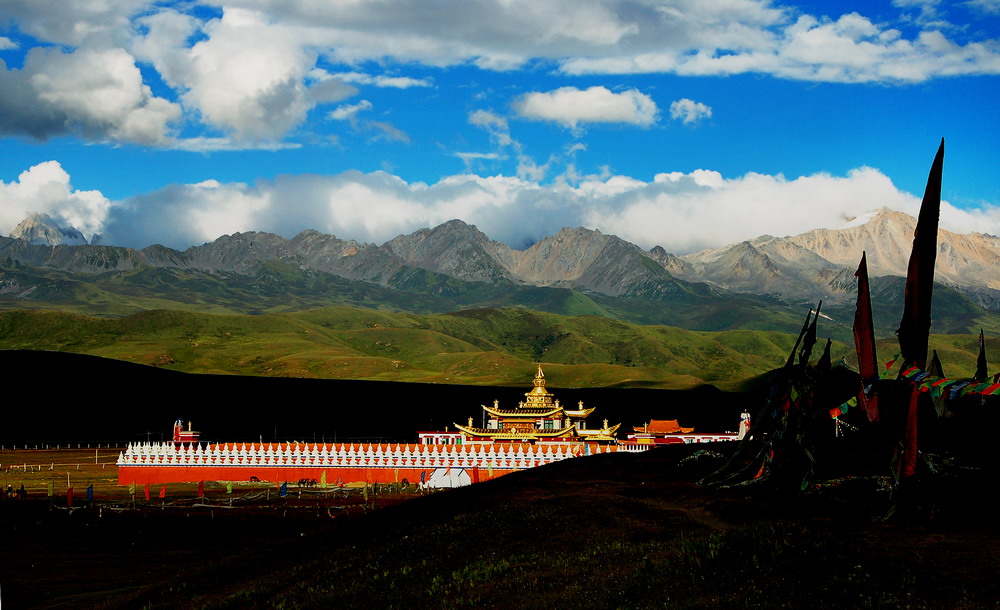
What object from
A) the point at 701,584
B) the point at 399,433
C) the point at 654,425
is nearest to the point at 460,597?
the point at 701,584

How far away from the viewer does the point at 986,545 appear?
1961 centimetres

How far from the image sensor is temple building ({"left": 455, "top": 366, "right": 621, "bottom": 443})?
76062 millimetres

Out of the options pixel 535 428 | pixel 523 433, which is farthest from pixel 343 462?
pixel 535 428

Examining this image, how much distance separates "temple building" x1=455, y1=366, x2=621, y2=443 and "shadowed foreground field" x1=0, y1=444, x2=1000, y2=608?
37313 millimetres

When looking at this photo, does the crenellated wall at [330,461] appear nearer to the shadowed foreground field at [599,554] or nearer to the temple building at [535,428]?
the temple building at [535,428]

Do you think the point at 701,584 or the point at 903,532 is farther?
the point at 903,532

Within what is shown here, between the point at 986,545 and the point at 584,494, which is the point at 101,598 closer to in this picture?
the point at 584,494

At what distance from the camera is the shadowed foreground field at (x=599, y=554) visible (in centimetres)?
1806

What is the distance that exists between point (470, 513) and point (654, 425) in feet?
225

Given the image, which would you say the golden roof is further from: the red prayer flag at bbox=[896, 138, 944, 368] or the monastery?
the red prayer flag at bbox=[896, 138, 944, 368]

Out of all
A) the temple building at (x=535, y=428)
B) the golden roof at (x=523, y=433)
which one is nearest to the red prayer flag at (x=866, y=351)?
the temple building at (x=535, y=428)

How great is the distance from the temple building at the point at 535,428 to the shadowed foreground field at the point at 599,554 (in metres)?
37.3

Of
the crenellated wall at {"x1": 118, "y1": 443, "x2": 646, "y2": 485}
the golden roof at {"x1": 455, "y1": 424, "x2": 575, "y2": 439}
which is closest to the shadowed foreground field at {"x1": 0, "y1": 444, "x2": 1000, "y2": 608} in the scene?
the crenellated wall at {"x1": 118, "y1": 443, "x2": 646, "y2": 485}

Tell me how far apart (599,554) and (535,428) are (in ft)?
180
